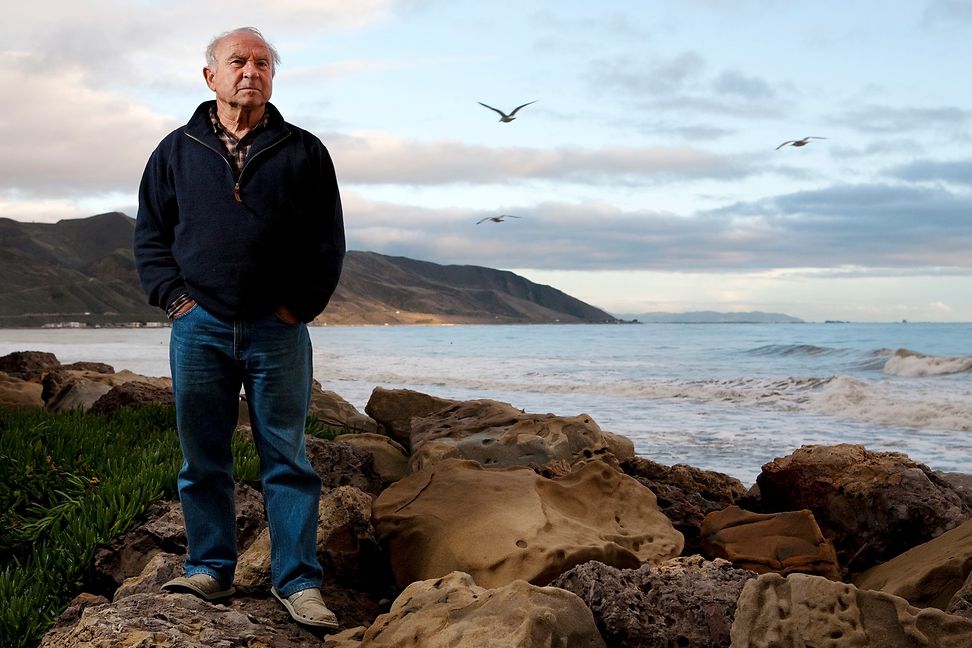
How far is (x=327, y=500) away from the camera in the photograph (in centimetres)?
427

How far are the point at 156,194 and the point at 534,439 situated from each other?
3.26 metres

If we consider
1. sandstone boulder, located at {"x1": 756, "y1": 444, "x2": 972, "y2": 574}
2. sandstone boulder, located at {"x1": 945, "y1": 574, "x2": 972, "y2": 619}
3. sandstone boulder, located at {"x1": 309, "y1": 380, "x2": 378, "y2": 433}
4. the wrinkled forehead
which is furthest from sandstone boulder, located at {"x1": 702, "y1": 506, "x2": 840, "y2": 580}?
sandstone boulder, located at {"x1": 309, "y1": 380, "x2": 378, "y2": 433}

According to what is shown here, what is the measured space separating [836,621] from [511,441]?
351 centimetres

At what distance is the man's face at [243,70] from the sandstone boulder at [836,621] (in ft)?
8.57

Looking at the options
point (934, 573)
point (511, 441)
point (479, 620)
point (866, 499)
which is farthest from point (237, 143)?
point (866, 499)

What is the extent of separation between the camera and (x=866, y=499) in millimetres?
5422

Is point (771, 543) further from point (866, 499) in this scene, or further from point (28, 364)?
point (28, 364)

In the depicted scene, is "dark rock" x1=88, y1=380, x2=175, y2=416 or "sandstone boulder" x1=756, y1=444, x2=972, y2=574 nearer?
"sandstone boulder" x1=756, y1=444, x2=972, y2=574

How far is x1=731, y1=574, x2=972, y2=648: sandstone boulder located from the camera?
2.78 metres

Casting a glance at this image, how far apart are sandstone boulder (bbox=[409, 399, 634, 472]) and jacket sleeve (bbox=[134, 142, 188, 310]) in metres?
2.63

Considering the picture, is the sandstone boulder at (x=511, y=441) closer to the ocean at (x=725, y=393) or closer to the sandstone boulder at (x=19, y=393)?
the ocean at (x=725, y=393)

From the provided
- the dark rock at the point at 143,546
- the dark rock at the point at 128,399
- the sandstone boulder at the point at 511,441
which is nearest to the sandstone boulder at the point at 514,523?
the dark rock at the point at 143,546

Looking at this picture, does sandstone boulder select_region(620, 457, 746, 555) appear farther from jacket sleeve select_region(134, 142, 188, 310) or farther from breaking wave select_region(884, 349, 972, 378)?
breaking wave select_region(884, 349, 972, 378)

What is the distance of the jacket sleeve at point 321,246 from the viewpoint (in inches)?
138
